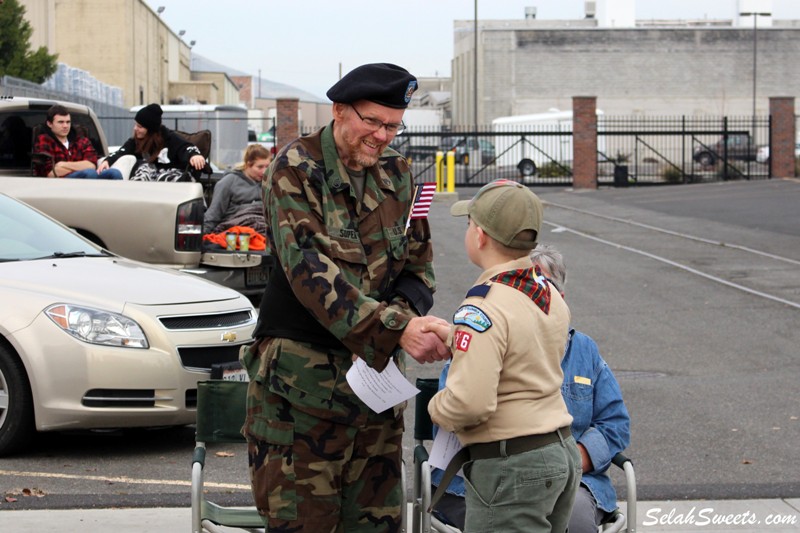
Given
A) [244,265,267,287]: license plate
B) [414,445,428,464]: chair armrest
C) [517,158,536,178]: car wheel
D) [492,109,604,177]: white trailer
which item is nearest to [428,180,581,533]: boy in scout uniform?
[414,445,428,464]: chair armrest

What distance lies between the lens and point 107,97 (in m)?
47.6

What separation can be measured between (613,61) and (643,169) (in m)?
27.9

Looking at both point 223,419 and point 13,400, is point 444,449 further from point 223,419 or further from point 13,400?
point 13,400

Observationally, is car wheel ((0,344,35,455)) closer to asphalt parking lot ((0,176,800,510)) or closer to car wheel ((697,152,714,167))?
asphalt parking lot ((0,176,800,510))

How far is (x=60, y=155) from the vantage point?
11.2 metres

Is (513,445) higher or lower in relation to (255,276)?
lower

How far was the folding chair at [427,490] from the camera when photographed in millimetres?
4082

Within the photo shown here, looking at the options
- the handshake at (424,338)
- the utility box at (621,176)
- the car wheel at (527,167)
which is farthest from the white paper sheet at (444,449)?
the car wheel at (527,167)

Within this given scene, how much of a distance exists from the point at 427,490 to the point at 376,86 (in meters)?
1.45

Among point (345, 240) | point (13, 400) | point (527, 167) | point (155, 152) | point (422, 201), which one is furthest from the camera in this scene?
point (527, 167)

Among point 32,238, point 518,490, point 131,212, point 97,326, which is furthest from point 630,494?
point 131,212

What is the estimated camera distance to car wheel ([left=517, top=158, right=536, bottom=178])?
43.9 meters

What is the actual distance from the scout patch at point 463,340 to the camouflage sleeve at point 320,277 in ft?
0.57

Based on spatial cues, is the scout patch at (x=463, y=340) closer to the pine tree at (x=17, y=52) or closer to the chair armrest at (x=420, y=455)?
the chair armrest at (x=420, y=455)
